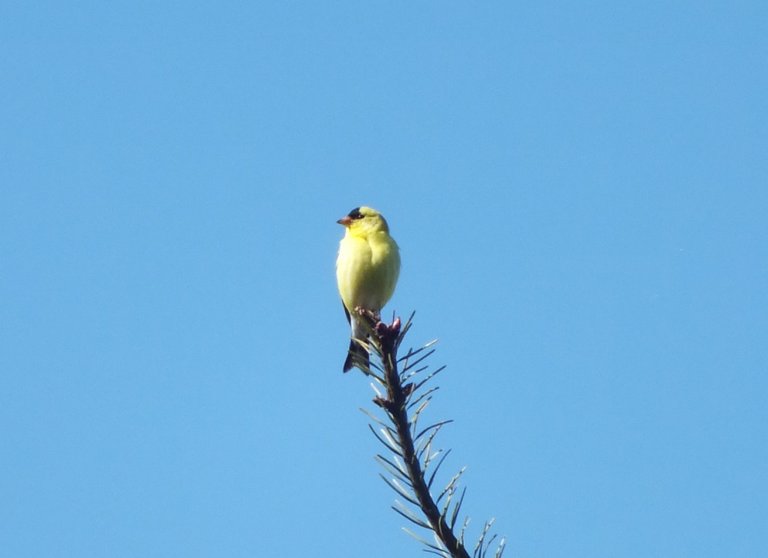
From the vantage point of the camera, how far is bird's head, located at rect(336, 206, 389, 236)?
5.65 metres

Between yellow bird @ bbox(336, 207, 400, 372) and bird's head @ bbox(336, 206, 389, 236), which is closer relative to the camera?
yellow bird @ bbox(336, 207, 400, 372)

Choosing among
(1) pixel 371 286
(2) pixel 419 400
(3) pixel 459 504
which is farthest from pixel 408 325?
(1) pixel 371 286

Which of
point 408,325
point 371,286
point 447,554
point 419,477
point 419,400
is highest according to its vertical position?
point 371,286

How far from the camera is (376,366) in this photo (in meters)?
2.22

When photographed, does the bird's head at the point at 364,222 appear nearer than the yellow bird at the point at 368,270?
No

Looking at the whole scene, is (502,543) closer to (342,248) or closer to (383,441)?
(383,441)

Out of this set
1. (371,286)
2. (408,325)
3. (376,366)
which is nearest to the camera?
(376,366)

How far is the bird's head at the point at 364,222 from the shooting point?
222 inches

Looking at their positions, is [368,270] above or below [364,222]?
below

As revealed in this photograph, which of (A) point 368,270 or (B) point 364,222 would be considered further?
(B) point 364,222

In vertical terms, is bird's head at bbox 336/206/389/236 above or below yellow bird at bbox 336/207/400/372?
above

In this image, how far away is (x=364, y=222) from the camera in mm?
5766

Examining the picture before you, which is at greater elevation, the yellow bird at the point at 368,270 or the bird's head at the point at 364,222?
the bird's head at the point at 364,222

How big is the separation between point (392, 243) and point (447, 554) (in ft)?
12.5
